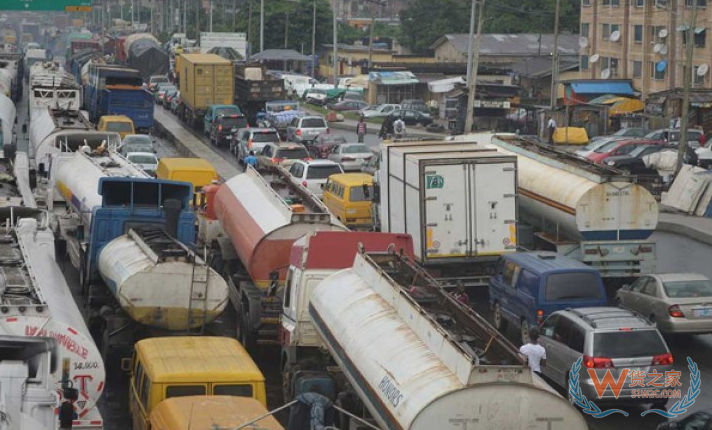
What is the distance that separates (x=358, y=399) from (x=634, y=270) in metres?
11.0

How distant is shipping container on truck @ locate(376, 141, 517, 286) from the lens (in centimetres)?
2602

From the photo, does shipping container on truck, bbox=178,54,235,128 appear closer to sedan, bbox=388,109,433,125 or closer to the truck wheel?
sedan, bbox=388,109,433,125

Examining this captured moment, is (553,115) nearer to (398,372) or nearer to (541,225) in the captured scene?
(541,225)

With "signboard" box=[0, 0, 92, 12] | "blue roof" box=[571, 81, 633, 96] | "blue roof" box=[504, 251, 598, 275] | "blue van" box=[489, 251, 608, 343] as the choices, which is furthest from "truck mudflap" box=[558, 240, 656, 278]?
"blue roof" box=[571, 81, 633, 96]

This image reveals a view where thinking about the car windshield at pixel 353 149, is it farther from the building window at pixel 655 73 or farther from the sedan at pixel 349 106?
the sedan at pixel 349 106

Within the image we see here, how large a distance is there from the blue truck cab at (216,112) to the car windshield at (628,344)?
4119cm

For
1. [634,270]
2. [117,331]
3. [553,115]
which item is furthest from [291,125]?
[117,331]

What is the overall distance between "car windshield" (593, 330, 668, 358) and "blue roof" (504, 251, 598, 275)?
383 cm

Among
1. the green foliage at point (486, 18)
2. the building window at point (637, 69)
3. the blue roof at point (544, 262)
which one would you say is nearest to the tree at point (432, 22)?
the green foliage at point (486, 18)

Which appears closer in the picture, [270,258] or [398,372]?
[398,372]

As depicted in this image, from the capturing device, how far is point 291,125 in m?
58.2

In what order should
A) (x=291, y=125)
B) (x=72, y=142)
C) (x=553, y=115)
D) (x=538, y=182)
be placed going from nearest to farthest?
(x=538, y=182) < (x=72, y=142) < (x=291, y=125) < (x=553, y=115)

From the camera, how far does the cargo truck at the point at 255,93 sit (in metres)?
68.1

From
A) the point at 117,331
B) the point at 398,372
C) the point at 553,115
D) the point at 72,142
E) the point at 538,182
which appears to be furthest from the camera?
the point at 553,115
